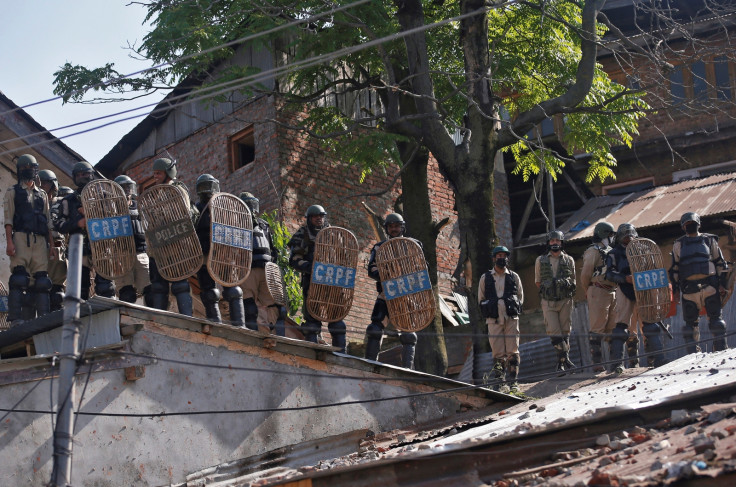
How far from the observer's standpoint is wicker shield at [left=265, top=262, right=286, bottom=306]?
41.2ft

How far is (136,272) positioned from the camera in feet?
38.9

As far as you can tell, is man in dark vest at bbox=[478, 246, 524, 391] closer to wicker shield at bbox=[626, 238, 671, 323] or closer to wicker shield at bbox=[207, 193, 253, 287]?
wicker shield at bbox=[626, 238, 671, 323]

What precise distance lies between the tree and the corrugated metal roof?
3310 mm

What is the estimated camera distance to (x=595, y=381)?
1270cm

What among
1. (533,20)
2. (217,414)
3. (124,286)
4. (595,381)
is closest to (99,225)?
(124,286)

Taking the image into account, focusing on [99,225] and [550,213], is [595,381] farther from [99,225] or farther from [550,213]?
[550,213]

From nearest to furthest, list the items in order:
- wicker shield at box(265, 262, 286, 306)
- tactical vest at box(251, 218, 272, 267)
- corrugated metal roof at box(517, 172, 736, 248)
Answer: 1. tactical vest at box(251, 218, 272, 267)
2. wicker shield at box(265, 262, 286, 306)
3. corrugated metal roof at box(517, 172, 736, 248)


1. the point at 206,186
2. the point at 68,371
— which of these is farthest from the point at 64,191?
the point at 68,371

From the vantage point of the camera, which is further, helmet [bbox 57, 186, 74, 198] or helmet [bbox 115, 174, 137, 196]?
helmet [bbox 57, 186, 74, 198]

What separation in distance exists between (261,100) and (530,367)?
28.0 feet

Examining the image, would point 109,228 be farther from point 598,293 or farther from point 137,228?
point 598,293

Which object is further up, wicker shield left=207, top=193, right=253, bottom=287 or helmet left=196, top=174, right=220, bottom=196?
helmet left=196, top=174, right=220, bottom=196

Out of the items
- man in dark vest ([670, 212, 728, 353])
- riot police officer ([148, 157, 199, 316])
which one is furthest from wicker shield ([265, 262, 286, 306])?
man in dark vest ([670, 212, 728, 353])

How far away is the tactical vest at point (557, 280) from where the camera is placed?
45.6 ft
